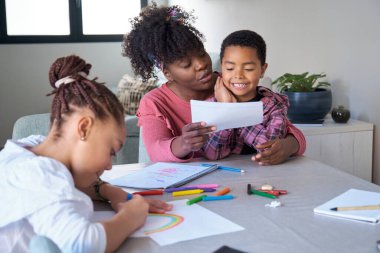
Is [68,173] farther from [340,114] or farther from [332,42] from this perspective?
[332,42]

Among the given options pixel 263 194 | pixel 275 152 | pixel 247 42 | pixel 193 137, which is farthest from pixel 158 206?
pixel 247 42

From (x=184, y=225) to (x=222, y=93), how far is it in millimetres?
708

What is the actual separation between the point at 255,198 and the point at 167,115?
0.63 m

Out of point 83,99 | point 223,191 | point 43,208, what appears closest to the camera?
point 43,208

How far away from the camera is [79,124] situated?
0.93 meters

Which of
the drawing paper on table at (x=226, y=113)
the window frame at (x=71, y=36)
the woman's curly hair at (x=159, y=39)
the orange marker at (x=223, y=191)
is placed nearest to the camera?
the orange marker at (x=223, y=191)

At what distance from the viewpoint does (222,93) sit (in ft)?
5.41

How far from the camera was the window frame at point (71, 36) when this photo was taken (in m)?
4.79

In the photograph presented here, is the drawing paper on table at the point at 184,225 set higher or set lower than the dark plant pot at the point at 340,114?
lower

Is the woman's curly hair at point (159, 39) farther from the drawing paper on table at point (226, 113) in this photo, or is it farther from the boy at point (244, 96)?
the drawing paper on table at point (226, 113)

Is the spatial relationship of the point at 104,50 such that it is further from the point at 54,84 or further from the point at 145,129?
the point at 54,84

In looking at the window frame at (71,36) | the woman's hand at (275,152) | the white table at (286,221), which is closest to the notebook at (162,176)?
the white table at (286,221)

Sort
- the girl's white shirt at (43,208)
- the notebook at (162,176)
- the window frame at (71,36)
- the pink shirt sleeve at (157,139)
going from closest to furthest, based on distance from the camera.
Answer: the girl's white shirt at (43,208)
the notebook at (162,176)
the pink shirt sleeve at (157,139)
the window frame at (71,36)

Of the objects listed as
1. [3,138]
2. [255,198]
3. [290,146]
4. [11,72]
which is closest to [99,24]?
[11,72]
